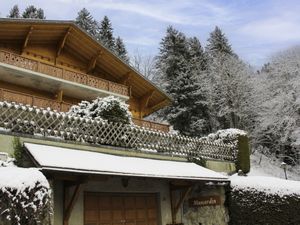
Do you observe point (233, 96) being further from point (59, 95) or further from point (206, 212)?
point (206, 212)

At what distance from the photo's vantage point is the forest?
108 ft

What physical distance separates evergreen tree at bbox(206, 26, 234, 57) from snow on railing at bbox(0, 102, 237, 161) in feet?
105

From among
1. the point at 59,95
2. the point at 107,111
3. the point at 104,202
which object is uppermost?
the point at 59,95

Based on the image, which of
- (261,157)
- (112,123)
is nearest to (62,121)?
(112,123)

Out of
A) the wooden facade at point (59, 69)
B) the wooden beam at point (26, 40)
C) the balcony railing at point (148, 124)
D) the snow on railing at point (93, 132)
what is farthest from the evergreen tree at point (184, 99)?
the snow on railing at point (93, 132)

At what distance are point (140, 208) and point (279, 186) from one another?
541 cm

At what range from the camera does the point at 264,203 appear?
14.4 m

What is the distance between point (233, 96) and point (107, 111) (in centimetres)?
2703

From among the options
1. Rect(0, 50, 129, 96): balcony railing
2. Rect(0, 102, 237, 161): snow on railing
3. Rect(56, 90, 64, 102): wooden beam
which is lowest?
Rect(0, 102, 237, 161): snow on railing

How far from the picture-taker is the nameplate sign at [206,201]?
14.0m

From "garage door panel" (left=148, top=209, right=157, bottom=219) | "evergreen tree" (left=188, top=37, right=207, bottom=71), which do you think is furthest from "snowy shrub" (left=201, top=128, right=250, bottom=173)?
"evergreen tree" (left=188, top=37, right=207, bottom=71)

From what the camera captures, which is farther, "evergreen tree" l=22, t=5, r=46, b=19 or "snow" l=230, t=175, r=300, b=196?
"evergreen tree" l=22, t=5, r=46, b=19

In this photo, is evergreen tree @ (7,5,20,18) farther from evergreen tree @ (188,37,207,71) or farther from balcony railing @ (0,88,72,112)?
balcony railing @ (0,88,72,112)

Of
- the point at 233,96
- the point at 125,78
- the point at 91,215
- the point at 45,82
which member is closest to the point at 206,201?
the point at 91,215
